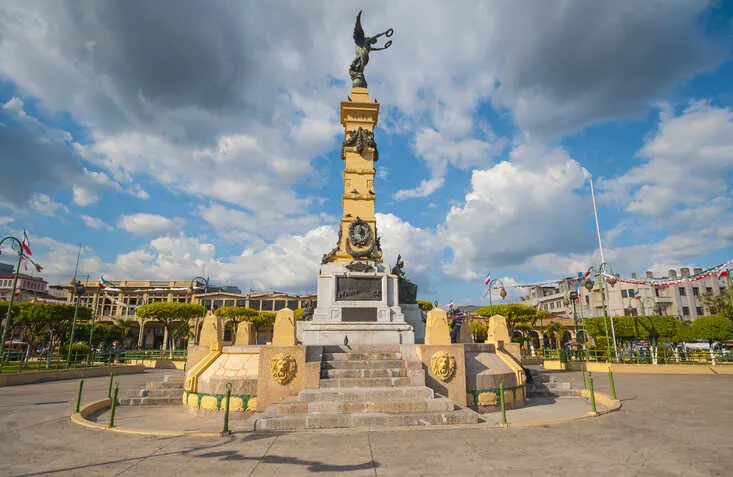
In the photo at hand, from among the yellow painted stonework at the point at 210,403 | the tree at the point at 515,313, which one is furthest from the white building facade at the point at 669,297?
the yellow painted stonework at the point at 210,403

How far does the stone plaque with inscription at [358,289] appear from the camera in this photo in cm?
1898

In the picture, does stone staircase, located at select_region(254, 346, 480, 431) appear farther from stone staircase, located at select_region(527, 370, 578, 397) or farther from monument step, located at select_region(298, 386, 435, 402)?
stone staircase, located at select_region(527, 370, 578, 397)

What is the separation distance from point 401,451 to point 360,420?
2330mm

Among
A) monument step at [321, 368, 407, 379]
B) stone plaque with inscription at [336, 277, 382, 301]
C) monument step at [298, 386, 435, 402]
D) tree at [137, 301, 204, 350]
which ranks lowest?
monument step at [298, 386, 435, 402]

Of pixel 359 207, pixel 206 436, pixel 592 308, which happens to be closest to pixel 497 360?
pixel 206 436

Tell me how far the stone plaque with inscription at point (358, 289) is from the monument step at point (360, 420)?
356 inches

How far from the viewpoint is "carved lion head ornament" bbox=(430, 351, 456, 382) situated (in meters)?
12.4

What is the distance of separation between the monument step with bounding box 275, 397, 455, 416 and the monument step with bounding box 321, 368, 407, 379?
185 centimetres

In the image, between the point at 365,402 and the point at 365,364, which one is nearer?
the point at 365,402

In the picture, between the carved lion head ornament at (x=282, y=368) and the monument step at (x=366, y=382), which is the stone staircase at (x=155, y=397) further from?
the monument step at (x=366, y=382)

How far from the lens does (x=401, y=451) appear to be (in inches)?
304

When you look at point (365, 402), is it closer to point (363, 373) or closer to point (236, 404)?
point (363, 373)

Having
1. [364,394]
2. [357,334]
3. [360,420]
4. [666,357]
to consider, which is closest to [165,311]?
[357,334]

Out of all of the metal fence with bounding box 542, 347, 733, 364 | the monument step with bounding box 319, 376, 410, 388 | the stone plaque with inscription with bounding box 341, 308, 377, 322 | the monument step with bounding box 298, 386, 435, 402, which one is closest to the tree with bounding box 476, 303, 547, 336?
the metal fence with bounding box 542, 347, 733, 364
